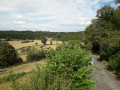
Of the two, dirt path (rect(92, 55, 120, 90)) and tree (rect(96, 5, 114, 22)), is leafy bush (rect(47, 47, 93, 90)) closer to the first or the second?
dirt path (rect(92, 55, 120, 90))

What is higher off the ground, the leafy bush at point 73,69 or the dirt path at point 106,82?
the leafy bush at point 73,69

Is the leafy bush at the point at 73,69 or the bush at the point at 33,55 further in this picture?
the bush at the point at 33,55

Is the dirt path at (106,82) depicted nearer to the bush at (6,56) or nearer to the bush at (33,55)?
the bush at (33,55)

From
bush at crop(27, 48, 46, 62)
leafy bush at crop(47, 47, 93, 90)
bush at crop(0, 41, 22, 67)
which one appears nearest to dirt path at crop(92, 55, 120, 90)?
leafy bush at crop(47, 47, 93, 90)

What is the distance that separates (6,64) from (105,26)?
2461 cm

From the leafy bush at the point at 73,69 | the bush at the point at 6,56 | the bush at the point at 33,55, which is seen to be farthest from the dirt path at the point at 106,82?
the bush at the point at 6,56

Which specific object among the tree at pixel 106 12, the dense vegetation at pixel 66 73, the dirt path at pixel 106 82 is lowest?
the dirt path at pixel 106 82

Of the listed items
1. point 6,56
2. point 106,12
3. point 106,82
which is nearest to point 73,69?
point 106,82

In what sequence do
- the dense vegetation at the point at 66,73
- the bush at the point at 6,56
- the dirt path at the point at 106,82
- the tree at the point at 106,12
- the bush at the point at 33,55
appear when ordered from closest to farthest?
1. the dense vegetation at the point at 66,73
2. the dirt path at the point at 106,82
3. the bush at the point at 6,56
4. the tree at the point at 106,12
5. the bush at the point at 33,55

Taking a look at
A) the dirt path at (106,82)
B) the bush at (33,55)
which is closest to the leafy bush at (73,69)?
the dirt path at (106,82)

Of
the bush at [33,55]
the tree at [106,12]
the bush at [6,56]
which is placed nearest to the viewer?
the bush at [6,56]

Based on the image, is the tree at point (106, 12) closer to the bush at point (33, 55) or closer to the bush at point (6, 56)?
the bush at point (33, 55)

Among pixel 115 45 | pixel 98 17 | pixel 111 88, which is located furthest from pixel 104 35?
pixel 111 88

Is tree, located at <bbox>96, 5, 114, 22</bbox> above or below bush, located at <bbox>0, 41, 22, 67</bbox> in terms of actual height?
above
